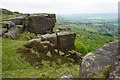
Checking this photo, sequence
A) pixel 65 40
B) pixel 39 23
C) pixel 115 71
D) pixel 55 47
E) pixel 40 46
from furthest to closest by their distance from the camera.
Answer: pixel 39 23
pixel 65 40
pixel 55 47
pixel 40 46
pixel 115 71

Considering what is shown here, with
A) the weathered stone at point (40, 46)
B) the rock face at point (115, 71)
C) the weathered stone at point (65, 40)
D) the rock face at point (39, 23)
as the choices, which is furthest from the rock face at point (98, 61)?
the rock face at point (39, 23)

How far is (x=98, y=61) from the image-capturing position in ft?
29.7

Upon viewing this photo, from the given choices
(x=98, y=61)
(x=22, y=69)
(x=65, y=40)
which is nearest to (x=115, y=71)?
(x=98, y=61)

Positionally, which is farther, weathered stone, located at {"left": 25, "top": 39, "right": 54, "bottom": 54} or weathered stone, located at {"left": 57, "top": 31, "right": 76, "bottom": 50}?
weathered stone, located at {"left": 57, "top": 31, "right": 76, "bottom": 50}

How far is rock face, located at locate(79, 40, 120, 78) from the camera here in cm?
833

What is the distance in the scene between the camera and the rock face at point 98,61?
27.3 feet

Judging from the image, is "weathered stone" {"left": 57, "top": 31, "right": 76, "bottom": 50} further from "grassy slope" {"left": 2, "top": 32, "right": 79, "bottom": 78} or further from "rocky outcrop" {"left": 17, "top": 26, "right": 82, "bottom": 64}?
"grassy slope" {"left": 2, "top": 32, "right": 79, "bottom": 78}

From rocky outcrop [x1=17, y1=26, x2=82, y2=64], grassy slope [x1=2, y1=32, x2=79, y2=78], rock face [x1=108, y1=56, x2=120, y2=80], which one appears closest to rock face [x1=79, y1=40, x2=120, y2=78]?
rock face [x1=108, y1=56, x2=120, y2=80]

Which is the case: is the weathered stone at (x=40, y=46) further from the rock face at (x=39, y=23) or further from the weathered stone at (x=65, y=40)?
the rock face at (x=39, y=23)

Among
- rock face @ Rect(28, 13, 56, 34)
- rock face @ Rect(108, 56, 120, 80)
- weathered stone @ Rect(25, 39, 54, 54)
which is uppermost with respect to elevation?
rock face @ Rect(28, 13, 56, 34)

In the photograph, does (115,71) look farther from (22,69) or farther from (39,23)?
(39,23)

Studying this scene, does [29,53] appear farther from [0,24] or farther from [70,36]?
[0,24]

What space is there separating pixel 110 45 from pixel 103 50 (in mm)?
939

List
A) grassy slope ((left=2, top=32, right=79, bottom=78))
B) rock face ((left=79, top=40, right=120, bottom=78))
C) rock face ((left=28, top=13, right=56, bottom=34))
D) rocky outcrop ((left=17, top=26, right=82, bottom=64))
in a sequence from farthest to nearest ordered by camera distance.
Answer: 1. rock face ((left=28, top=13, right=56, bottom=34))
2. rocky outcrop ((left=17, top=26, right=82, bottom=64))
3. grassy slope ((left=2, top=32, right=79, bottom=78))
4. rock face ((left=79, top=40, right=120, bottom=78))
